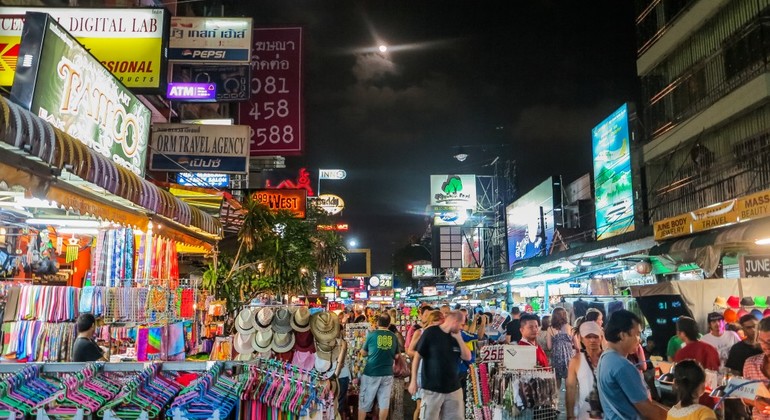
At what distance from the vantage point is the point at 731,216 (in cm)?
988

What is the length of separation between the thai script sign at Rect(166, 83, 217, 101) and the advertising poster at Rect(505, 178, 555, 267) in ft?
77.7

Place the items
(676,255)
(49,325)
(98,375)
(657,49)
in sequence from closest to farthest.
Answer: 1. (98,375)
2. (49,325)
3. (676,255)
4. (657,49)

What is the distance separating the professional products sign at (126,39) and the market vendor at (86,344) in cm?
412

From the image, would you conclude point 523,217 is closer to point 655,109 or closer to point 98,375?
point 655,109

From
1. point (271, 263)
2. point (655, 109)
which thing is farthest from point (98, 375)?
point (655, 109)

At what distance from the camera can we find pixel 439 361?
8.25 metres

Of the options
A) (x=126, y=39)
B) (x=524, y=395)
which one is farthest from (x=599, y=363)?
(x=126, y=39)

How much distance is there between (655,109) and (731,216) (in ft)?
52.6

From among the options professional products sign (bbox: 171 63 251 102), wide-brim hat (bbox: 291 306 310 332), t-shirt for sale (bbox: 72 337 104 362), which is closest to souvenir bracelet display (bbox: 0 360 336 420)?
t-shirt for sale (bbox: 72 337 104 362)

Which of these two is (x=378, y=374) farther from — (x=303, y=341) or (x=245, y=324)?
(x=245, y=324)

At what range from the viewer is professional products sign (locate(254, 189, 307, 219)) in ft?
58.5

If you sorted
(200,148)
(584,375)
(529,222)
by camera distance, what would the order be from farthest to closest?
1. (529,222)
2. (200,148)
3. (584,375)

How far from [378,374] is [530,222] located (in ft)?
101

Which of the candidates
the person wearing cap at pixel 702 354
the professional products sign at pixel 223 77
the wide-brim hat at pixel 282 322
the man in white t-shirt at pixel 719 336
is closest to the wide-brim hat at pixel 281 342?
the wide-brim hat at pixel 282 322
